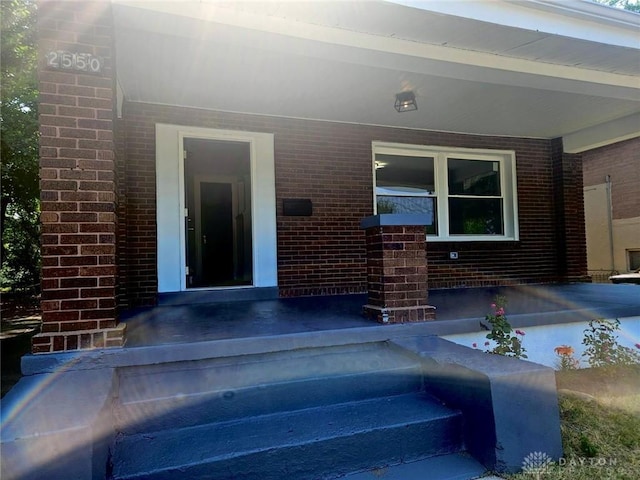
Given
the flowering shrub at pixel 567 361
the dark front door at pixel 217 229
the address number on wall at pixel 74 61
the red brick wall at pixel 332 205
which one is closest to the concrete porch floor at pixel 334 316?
the flowering shrub at pixel 567 361

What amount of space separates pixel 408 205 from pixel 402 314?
3360 mm

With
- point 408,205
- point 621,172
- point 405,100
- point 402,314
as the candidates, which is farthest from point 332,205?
point 621,172

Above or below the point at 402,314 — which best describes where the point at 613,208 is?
above

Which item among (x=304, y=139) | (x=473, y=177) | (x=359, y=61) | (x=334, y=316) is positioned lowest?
(x=334, y=316)

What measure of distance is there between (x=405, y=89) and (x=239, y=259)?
4025mm

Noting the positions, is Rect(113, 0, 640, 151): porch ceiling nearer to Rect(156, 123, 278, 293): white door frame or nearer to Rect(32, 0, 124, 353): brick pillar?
Rect(156, 123, 278, 293): white door frame

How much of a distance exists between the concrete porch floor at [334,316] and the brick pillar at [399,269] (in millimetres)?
125

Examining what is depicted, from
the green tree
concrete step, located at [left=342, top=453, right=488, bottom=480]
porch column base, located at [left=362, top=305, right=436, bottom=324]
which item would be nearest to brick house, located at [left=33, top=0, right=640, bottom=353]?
concrete step, located at [left=342, top=453, right=488, bottom=480]

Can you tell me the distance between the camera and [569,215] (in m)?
6.85

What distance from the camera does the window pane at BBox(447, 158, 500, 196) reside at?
6668 mm

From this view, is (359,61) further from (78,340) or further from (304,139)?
(78,340)

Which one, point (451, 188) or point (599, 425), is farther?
point (451, 188)

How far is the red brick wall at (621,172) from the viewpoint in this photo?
1188cm

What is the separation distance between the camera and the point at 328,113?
544cm
